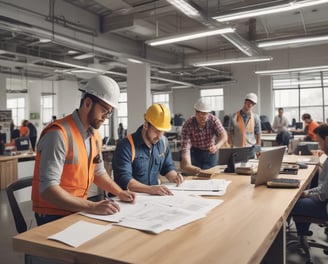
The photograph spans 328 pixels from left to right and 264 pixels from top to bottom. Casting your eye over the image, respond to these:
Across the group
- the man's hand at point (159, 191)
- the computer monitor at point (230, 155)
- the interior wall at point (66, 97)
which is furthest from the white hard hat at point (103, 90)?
the interior wall at point (66, 97)

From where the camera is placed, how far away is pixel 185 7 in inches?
186

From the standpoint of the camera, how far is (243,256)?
3.35 ft

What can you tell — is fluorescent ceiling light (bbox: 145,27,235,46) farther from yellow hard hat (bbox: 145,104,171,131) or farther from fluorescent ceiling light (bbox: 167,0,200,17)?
yellow hard hat (bbox: 145,104,171,131)

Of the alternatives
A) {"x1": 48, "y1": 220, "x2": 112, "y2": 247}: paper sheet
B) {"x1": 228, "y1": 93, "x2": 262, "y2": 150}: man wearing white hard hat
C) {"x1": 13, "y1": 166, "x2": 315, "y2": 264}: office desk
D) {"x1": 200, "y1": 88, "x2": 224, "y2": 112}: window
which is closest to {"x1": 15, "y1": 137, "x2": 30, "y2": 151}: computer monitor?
{"x1": 228, "y1": 93, "x2": 262, "y2": 150}: man wearing white hard hat

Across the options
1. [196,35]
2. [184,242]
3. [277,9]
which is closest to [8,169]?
[196,35]

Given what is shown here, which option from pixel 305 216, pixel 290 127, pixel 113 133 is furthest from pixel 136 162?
pixel 113 133

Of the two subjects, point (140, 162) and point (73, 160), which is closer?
point (73, 160)

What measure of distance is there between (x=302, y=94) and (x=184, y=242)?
13191mm

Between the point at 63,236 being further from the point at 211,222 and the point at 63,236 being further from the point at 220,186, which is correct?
the point at 220,186

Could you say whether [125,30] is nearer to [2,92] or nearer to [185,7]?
[185,7]

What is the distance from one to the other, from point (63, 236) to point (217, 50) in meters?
10.8

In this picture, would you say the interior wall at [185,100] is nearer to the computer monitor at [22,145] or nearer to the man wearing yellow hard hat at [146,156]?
the computer monitor at [22,145]

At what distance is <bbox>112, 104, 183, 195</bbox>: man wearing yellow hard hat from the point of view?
2045 mm

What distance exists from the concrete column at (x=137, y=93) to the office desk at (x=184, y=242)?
A: 7.62 m
